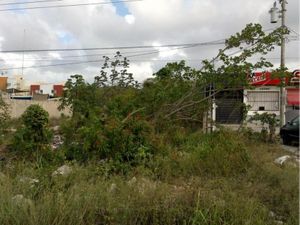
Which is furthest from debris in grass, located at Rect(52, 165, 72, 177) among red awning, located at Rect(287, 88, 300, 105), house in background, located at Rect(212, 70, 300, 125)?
red awning, located at Rect(287, 88, 300, 105)

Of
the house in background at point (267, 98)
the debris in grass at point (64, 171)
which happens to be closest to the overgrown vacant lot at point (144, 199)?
the debris in grass at point (64, 171)

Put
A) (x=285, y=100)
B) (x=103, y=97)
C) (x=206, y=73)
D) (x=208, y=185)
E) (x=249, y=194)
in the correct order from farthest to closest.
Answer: (x=285, y=100), (x=103, y=97), (x=206, y=73), (x=208, y=185), (x=249, y=194)

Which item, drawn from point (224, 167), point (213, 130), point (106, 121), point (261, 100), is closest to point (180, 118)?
point (213, 130)

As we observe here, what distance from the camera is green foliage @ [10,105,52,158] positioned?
28.0ft

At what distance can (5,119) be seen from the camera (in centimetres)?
1088

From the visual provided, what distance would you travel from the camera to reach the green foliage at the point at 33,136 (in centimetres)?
852

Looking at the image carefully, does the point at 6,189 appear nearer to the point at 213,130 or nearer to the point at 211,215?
the point at 211,215

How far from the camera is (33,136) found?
349 inches

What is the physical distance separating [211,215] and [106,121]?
5.31 metres

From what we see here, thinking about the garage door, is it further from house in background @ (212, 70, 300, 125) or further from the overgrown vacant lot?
the overgrown vacant lot

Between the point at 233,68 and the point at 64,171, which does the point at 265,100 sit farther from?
the point at 64,171

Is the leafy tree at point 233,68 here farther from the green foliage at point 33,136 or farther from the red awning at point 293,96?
the red awning at point 293,96

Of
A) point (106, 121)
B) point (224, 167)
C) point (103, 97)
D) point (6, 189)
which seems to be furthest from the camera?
point (103, 97)

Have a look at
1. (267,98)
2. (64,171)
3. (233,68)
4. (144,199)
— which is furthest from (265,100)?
(144,199)
